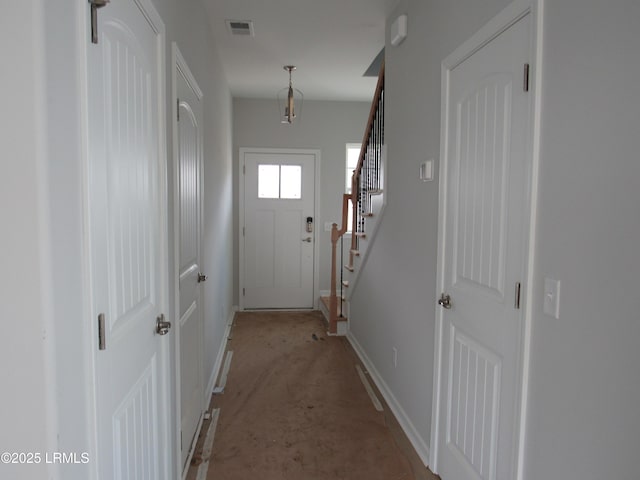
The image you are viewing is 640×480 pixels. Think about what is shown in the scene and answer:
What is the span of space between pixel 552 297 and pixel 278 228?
4.53m

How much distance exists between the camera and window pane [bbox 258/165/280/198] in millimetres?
5574

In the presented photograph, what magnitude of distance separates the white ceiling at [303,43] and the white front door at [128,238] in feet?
5.42

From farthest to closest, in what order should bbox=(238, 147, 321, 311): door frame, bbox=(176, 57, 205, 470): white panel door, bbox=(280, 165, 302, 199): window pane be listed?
bbox=(280, 165, 302, 199): window pane, bbox=(238, 147, 321, 311): door frame, bbox=(176, 57, 205, 470): white panel door

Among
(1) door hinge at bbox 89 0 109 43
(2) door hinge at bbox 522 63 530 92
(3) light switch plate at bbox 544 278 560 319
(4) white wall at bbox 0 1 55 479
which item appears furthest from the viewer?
(2) door hinge at bbox 522 63 530 92

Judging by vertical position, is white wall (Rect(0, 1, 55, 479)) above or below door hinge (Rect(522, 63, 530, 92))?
below

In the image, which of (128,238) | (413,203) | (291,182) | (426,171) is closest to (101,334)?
(128,238)

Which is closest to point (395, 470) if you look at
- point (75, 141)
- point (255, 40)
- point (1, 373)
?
point (1, 373)

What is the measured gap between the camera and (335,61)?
160 inches

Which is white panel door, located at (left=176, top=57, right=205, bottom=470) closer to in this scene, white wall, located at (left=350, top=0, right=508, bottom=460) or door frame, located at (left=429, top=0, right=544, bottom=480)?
white wall, located at (left=350, top=0, right=508, bottom=460)

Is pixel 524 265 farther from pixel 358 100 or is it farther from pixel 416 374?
pixel 358 100

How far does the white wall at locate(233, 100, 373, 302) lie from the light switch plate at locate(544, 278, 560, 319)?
175 inches

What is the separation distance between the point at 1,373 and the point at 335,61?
153 inches

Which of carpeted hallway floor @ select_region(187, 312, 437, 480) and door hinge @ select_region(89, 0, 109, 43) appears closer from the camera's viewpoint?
door hinge @ select_region(89, 0, 109, 43)

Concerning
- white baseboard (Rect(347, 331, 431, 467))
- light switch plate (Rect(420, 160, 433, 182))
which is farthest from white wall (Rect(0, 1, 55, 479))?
white baseboard (Rect(347, 331, 431, 467))
